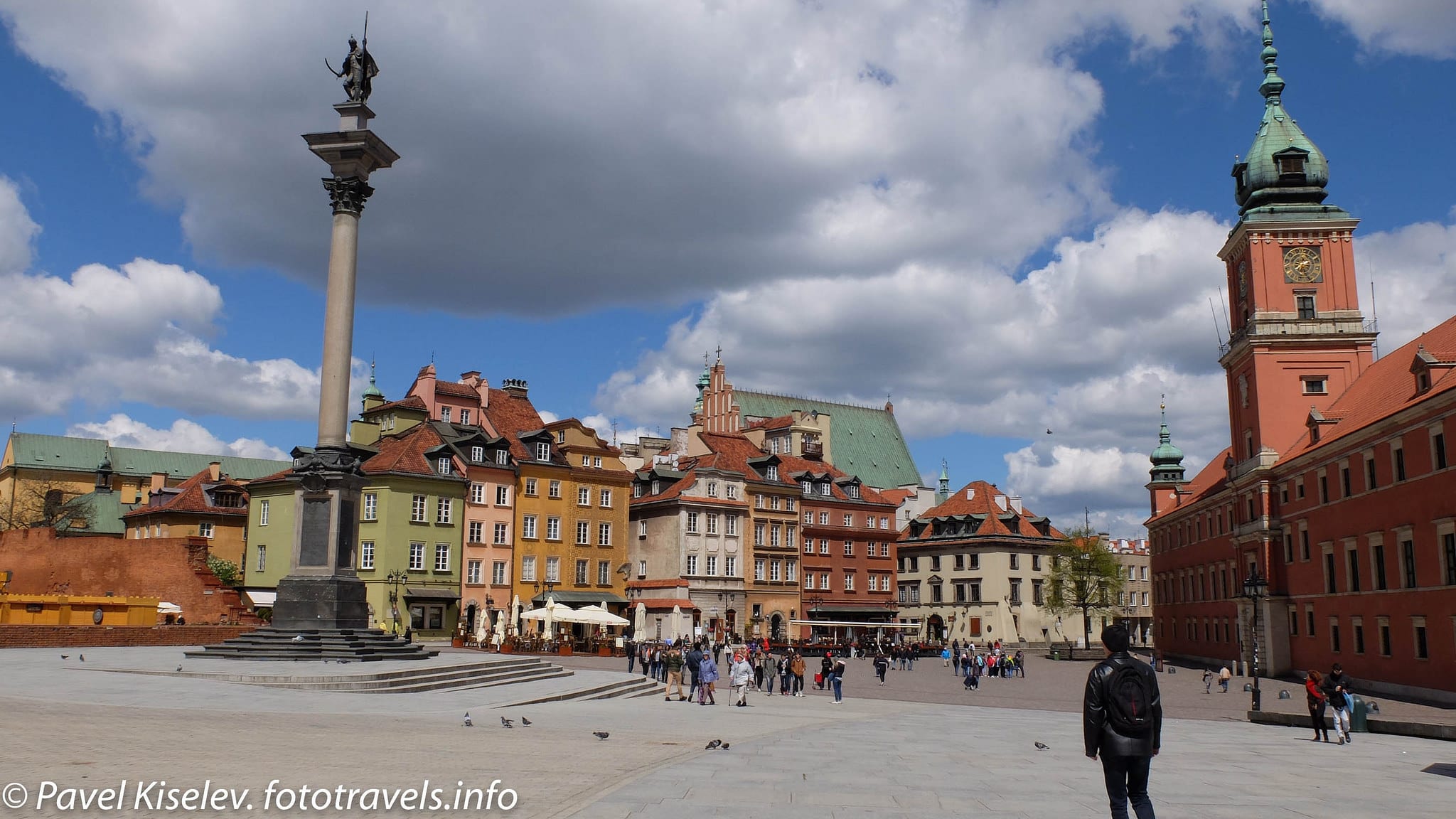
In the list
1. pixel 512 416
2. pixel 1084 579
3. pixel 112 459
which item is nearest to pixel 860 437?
pixel 1084 579

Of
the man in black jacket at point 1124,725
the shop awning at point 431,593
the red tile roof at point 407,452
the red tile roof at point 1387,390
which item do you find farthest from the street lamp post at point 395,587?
the man in black jacket at point 1124,725

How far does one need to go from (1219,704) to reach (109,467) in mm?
113126

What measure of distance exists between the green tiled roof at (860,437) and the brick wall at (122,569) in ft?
207

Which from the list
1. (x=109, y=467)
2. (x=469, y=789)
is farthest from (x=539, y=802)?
(x=109, y=467)

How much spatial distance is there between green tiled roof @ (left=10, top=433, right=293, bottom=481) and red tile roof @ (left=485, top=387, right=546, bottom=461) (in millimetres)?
51263

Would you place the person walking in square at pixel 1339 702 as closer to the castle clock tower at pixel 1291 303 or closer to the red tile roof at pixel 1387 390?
the red tile roof at pixel 1387 390

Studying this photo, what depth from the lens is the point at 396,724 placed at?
1980 cm

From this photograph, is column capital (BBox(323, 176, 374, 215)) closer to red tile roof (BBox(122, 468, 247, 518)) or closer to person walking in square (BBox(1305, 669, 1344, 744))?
person walking in square (BBox(1305, 669, 1344, 744))

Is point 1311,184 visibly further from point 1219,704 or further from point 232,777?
point 232,777

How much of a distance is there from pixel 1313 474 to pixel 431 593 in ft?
157

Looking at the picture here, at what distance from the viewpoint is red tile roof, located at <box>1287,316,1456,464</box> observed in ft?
132

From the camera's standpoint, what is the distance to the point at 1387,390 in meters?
47.8

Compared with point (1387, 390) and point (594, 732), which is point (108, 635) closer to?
point (594, 732)

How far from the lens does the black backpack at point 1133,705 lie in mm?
9125
